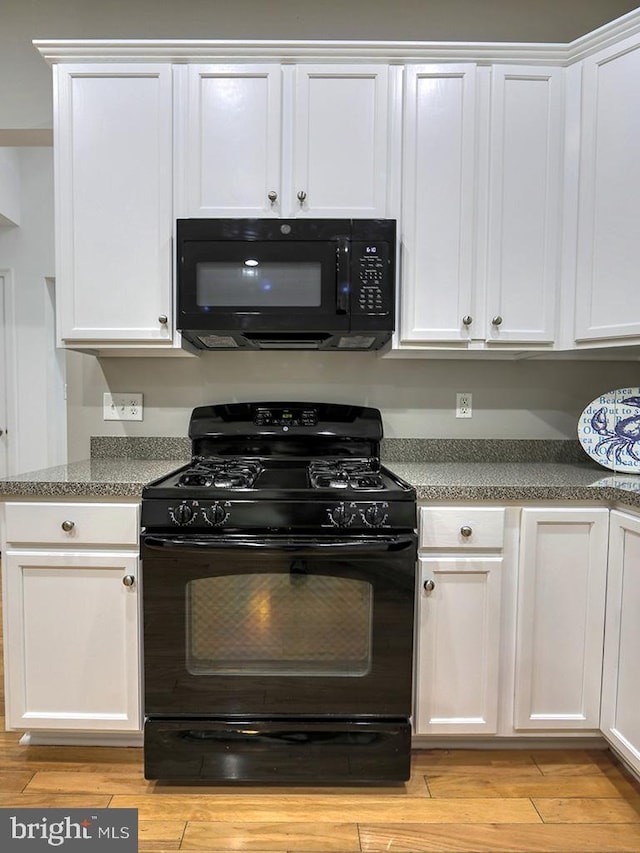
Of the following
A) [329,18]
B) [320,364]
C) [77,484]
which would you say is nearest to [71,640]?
[77,484]

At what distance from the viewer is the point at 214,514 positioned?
1508 millimetres

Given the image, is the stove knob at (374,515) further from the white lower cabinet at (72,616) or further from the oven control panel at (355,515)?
the white lower cabinet at (72,616)

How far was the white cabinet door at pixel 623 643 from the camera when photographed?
58.9 inches

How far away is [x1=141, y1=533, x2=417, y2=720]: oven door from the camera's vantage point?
152cm

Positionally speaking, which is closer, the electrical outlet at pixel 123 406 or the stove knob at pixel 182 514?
the stove knob at pixel 182 514

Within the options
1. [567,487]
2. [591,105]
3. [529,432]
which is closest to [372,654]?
[567,487]

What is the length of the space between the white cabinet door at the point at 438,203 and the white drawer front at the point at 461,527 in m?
0.63

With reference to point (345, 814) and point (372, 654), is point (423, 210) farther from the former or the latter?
point (345, 814)

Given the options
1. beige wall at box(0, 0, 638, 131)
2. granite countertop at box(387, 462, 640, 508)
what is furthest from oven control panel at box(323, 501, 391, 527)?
beige wall at box(0, 0, 638, 131)

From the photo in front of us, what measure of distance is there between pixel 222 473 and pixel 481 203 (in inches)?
51.4

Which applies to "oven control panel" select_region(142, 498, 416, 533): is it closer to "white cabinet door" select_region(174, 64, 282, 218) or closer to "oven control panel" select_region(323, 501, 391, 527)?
"oven control panel" select_region(323, 501, 391, 527)

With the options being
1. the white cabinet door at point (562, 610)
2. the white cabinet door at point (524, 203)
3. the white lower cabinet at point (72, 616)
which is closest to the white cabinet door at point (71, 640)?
the white lower cabinet at point (72, 616)

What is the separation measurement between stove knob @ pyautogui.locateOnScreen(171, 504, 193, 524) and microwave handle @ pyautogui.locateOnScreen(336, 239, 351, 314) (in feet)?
2.70

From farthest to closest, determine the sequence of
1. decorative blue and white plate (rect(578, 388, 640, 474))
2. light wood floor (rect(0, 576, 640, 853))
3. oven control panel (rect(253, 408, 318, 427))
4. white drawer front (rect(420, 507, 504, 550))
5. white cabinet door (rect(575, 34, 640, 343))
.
→ 1. oven control panel (rect(253, 408, 318, 427))
2. decorative blue and white plate (rect(578, 388, 640, 474))
3. white cabinet door (rect(575, 34, 640, 343))
4. white drawer front (rect(420, 507, 504, 550))
5. light wood floor (rect(0, 576, 640, 853))
